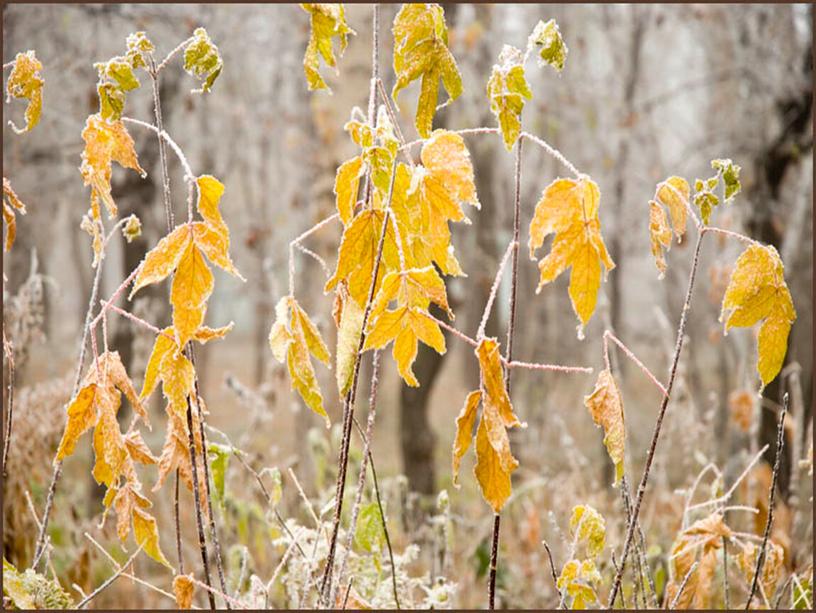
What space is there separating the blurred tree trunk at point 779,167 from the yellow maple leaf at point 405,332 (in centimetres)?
313

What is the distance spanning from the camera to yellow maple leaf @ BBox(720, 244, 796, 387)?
3.27 feet

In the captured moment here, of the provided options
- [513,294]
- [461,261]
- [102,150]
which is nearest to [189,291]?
[102,150]

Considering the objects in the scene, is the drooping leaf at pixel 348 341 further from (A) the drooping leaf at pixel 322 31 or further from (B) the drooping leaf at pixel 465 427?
(A) the drooping leaf at pixel 322 31

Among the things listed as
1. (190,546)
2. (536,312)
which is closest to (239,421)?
(536,312)

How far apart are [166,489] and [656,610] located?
10.7 feet

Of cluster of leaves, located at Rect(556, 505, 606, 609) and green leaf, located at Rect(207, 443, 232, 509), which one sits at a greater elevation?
green leaf, located at Rect(207, 443, 232, 509)

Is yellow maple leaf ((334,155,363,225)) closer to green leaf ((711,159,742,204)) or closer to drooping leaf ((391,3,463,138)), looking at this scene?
drooping leaf ((391,3,463,138))

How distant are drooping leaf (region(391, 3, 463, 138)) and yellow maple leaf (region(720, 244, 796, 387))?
422 millimetres

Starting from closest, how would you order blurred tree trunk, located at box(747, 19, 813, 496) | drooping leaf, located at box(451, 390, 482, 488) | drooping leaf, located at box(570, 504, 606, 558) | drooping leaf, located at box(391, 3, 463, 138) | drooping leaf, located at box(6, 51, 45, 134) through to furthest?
1. drooping leaf, located at box(451, 390, 482, 488)
2. drooping leaf, located at box(391, 3, 463, 138)
3. drooping leaf, located at box(6, 51, 45, 134)
4. drooping leaf, located at box(570, 504, 606, 558)
5. blurred tree trunk, located at box(747, 19, 813, 496)

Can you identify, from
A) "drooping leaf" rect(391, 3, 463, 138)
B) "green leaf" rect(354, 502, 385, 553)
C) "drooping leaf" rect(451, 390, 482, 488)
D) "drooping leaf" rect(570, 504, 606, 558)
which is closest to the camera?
"drooping leaf" rect(451, 390, 482, 488)

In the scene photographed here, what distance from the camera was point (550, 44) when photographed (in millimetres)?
950

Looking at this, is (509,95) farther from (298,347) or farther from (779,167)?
(779,167)

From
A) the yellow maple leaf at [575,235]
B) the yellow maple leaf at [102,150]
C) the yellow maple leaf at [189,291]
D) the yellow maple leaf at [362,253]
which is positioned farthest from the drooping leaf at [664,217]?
the yellow maple leaf at [102,150]

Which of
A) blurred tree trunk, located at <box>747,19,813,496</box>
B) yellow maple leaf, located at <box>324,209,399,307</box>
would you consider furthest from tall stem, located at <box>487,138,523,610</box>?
blurred tree trunk, located at <box>747,19,813,496</box>
